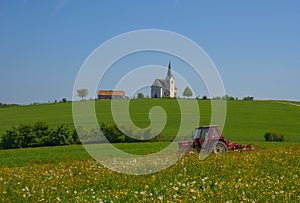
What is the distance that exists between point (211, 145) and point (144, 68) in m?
7.20

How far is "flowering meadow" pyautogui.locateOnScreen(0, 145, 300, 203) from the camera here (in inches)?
314

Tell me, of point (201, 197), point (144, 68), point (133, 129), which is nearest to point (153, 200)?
point (201, 197)

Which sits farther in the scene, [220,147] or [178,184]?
[220,147]

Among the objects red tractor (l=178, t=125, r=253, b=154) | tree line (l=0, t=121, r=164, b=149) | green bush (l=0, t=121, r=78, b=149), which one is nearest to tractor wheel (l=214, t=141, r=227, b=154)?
red tractor (l=178, t=125, r=253, b=154)

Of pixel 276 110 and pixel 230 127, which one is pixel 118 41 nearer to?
pixel 230 127

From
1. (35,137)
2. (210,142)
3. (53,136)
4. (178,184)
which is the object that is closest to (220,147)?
(210,142)

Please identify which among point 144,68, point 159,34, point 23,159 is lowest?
point 23,159

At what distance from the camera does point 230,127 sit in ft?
175

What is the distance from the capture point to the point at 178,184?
945 cm

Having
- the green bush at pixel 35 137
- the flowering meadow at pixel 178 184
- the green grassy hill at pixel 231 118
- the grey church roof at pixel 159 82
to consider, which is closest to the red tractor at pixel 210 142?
the grey church roof at pixel 159 82

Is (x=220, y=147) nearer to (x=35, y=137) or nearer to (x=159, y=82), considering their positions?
(x=159, y=82)

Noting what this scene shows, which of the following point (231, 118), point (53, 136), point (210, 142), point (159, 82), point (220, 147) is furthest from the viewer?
point (231, 118)

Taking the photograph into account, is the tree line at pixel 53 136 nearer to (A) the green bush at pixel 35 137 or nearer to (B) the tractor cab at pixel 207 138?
(A) the green bush at pixel 35 137

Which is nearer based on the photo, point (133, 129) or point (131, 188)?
point (131, 188)
